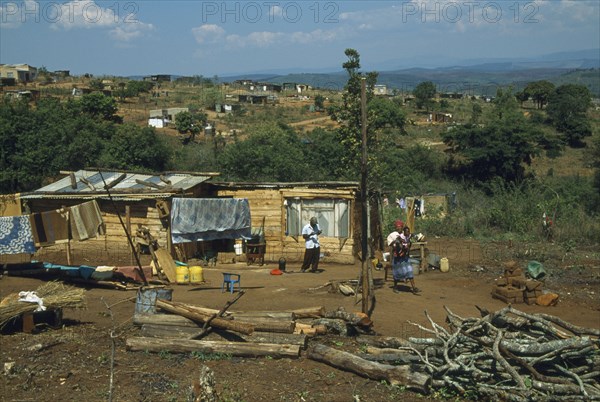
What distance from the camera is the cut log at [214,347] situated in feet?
28.9

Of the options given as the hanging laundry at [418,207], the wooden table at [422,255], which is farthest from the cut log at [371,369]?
the hanging laundry at [418,207]

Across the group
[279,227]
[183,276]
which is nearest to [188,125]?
[279,227]

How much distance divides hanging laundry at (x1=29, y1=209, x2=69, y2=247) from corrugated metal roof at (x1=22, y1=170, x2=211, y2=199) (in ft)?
8.54

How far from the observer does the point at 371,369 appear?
823 cm

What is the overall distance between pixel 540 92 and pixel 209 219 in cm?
5776

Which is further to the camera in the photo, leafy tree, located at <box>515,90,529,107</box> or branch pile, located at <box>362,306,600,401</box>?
leafy tree, located at <box>515,90,529,107</box>

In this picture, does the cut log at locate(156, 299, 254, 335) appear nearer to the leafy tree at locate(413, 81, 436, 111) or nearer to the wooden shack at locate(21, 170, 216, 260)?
the wooden shack at locate(21, 170, 216, 260)

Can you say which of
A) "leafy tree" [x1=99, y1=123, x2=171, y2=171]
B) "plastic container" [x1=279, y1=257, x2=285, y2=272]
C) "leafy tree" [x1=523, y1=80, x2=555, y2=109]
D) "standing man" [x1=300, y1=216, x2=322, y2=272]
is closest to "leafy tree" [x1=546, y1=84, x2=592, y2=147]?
"leafy tree" [x1=523, y1=80, x2=555, y2=109]

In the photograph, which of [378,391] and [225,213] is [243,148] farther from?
[378,391]

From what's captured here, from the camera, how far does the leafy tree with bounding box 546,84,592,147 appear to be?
159 ft

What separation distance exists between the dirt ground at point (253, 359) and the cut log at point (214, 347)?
0.09 m

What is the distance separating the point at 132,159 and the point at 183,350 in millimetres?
20983

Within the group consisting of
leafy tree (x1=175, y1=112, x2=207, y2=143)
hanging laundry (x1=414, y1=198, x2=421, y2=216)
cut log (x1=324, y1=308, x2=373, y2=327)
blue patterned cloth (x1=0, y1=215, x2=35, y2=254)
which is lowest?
hanging laundry (x1=414, y1=198, x2=421, y2=216)

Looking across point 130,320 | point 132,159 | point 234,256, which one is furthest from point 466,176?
point 130,320
